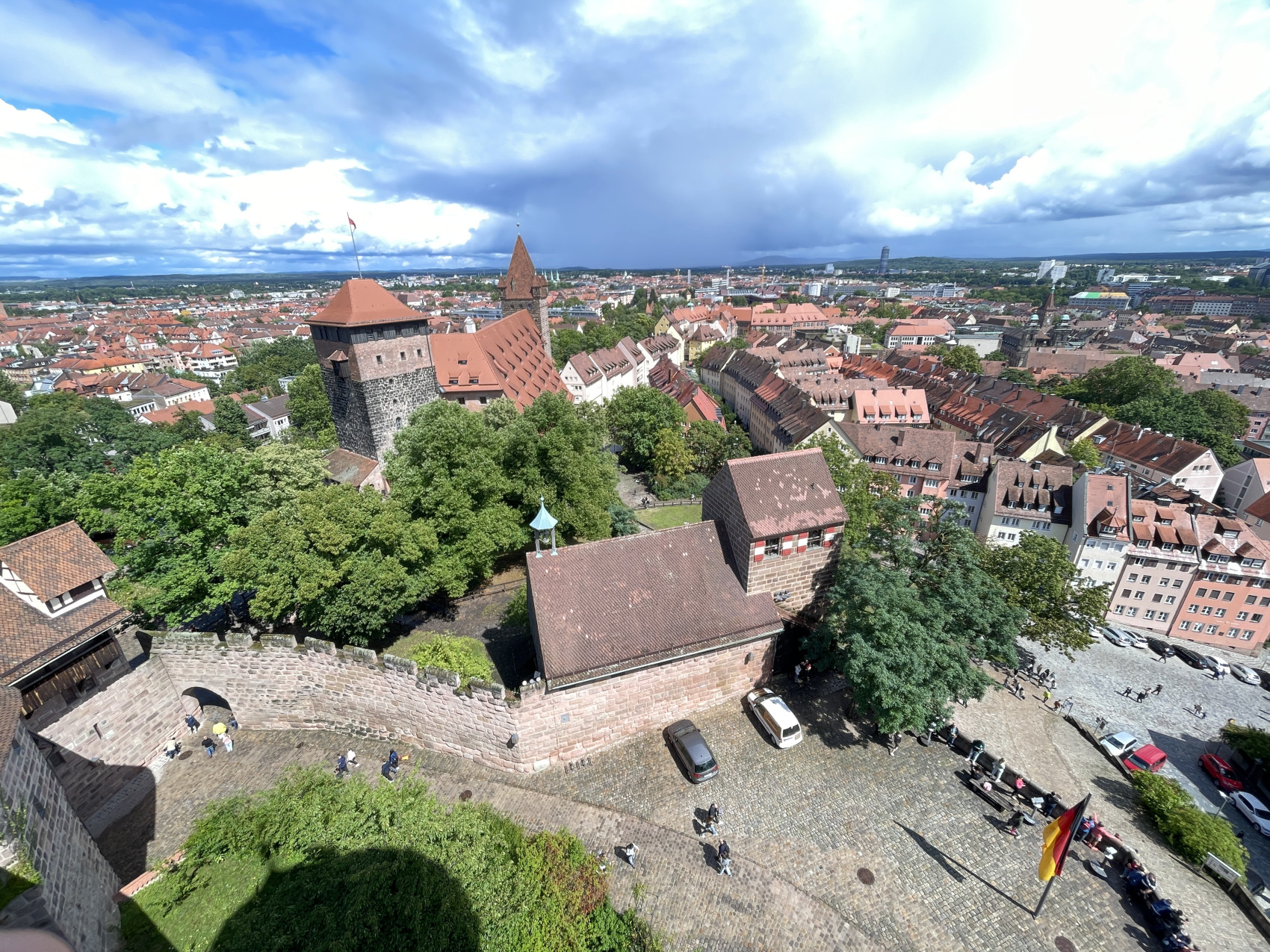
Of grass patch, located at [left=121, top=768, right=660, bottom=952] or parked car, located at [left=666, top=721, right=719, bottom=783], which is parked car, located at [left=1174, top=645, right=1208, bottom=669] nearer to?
parked car, located at [left=666, top=721, right=719, bottom=783]

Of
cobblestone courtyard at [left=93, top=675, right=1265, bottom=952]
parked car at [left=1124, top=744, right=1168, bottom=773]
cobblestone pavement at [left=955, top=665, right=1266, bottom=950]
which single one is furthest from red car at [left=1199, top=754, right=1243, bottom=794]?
cobblestone courtyard at [left=93, top=675, right=1265, bottom=952]

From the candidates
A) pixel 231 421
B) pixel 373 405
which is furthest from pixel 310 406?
pixel 373 405

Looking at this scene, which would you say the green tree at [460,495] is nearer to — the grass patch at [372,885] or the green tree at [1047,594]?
the grass patch at [372,885]

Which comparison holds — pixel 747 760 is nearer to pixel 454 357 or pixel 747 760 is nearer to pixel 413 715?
pixel 413 715

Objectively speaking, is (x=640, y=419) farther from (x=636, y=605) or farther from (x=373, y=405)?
(x=636, y=605)

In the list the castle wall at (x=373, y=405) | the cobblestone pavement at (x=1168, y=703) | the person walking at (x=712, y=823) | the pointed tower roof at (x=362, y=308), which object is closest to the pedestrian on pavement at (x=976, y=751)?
the person walking at (x=712, y=823)

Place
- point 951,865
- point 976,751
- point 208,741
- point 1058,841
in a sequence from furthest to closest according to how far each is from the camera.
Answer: point 208,741 → point 976,751 → point 951,865 → point 1058,841

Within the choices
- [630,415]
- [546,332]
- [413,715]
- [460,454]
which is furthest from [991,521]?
[546,332]
